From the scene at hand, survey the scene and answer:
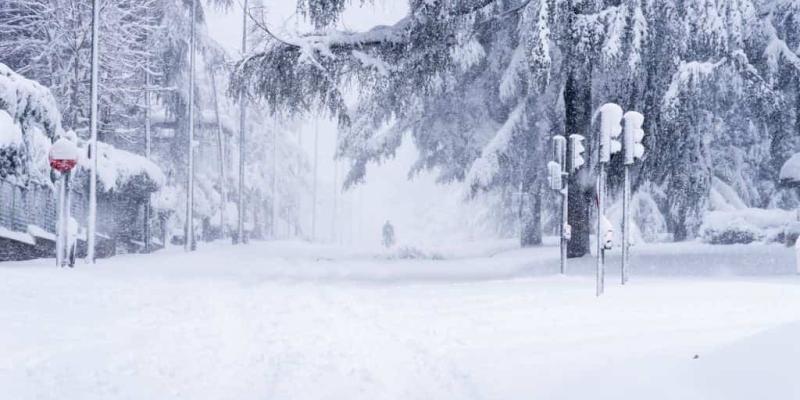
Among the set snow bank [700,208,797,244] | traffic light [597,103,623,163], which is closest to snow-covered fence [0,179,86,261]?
traffic light [597,103,623,163]

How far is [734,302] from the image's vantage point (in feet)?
35.7

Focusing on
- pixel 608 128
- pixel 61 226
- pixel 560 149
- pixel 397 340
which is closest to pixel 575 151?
pixel 560 149

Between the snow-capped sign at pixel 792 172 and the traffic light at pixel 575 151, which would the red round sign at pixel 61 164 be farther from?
the snow-capped sign at pixel 792 172

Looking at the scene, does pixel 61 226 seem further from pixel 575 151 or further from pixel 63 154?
pixel 575 151

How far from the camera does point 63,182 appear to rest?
20562 millimetres

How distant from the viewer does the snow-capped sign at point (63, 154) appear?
65.5 ft

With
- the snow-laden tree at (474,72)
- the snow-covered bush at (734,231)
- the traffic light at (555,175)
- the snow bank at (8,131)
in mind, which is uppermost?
the snow-laden tree at (474,72)

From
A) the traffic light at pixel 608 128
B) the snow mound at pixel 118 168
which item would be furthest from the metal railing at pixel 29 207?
the traffic light at pixel 608 128

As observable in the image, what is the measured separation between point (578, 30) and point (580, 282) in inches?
179

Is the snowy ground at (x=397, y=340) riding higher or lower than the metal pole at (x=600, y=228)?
lower

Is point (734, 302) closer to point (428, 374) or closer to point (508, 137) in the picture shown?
point (428, 374)

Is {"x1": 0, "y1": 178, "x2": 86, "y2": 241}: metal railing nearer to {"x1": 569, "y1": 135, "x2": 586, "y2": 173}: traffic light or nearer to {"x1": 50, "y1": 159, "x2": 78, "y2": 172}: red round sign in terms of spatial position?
{"x1": 50, "y1": 159, "x2": 78, "y2": 172}: red round sign

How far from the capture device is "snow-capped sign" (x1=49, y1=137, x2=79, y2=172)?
65.5ft

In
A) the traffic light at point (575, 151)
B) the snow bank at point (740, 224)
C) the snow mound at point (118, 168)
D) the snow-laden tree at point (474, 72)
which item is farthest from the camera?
the snow bank at point (740, 224)
